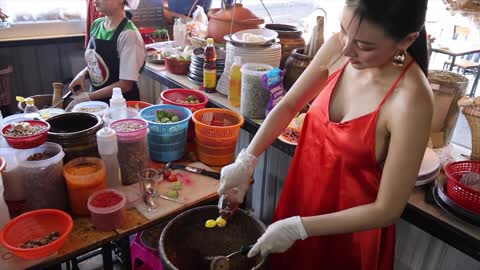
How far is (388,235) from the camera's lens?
1.22 meters

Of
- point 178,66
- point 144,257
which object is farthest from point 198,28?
point 144,257

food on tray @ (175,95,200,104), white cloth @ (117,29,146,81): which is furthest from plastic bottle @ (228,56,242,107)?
white cloth @ (117,29,146,81)

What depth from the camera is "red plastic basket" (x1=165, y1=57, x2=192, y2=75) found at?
7.81 ft

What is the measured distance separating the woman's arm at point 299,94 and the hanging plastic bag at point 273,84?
1.13 ft

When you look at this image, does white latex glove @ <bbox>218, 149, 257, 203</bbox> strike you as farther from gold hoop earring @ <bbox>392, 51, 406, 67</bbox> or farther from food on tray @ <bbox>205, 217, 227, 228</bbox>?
gold hoop earring @ <bbox>392, 51, 406, 67</bbox>

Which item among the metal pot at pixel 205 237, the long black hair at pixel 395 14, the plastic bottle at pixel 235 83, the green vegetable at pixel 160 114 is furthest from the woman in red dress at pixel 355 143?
the plastic bottle at pixel 235 83

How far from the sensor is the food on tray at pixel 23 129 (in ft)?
3.90

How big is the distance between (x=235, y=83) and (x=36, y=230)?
1132mm

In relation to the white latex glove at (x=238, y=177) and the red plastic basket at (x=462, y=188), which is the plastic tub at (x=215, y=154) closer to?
the white latex glove at (x=238, y=177)

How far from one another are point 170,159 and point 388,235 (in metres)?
0.91

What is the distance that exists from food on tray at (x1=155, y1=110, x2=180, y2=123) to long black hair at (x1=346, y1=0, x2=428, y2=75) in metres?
0.91

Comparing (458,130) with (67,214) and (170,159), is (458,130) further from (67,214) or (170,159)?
(67,214)

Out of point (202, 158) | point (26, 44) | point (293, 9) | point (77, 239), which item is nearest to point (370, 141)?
point (202, 158)

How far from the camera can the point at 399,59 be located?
105 cm
